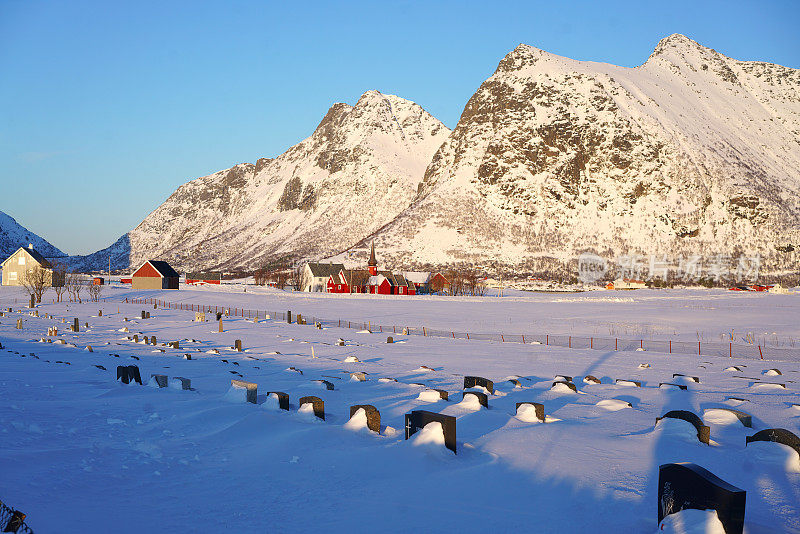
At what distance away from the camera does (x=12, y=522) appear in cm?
582

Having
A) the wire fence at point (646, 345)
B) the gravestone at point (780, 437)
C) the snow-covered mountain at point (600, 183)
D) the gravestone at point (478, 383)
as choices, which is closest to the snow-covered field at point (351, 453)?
the gravestone at point (780, 437)

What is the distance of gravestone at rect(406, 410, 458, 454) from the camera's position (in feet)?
31.8

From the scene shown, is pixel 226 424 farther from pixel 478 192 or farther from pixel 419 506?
pixel 478 192

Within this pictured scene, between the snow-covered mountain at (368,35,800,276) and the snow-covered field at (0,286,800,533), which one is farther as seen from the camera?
the snow-covered mountain at (368,35,800,276)

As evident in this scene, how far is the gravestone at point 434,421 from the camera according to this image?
9695mm

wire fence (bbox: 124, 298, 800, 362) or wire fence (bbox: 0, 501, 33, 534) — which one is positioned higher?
wire fence (bbox: 0, 501, 33, 534)

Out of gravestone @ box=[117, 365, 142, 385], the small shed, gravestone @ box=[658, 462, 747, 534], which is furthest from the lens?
the small shed

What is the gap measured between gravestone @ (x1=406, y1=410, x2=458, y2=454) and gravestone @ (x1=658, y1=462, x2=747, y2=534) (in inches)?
137

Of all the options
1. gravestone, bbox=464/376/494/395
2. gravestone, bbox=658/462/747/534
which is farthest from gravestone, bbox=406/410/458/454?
gravestone, bbox=464/376/494/395

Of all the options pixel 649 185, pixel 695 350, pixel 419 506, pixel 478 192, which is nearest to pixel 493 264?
pixel 478 192

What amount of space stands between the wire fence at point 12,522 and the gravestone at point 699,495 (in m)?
7.42

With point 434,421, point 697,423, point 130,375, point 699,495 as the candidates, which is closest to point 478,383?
point 697,423

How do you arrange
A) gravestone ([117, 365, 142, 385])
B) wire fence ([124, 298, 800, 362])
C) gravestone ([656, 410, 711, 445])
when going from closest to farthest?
gravestone ([656, 410, 711, 445]) → gravestone ([117, 365, 142, 385]) → wire fence ([124, 298, 800, 362])

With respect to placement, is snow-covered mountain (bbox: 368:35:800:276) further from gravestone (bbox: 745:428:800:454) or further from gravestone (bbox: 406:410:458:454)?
gravestone (bbox: 406:410:458:454)
